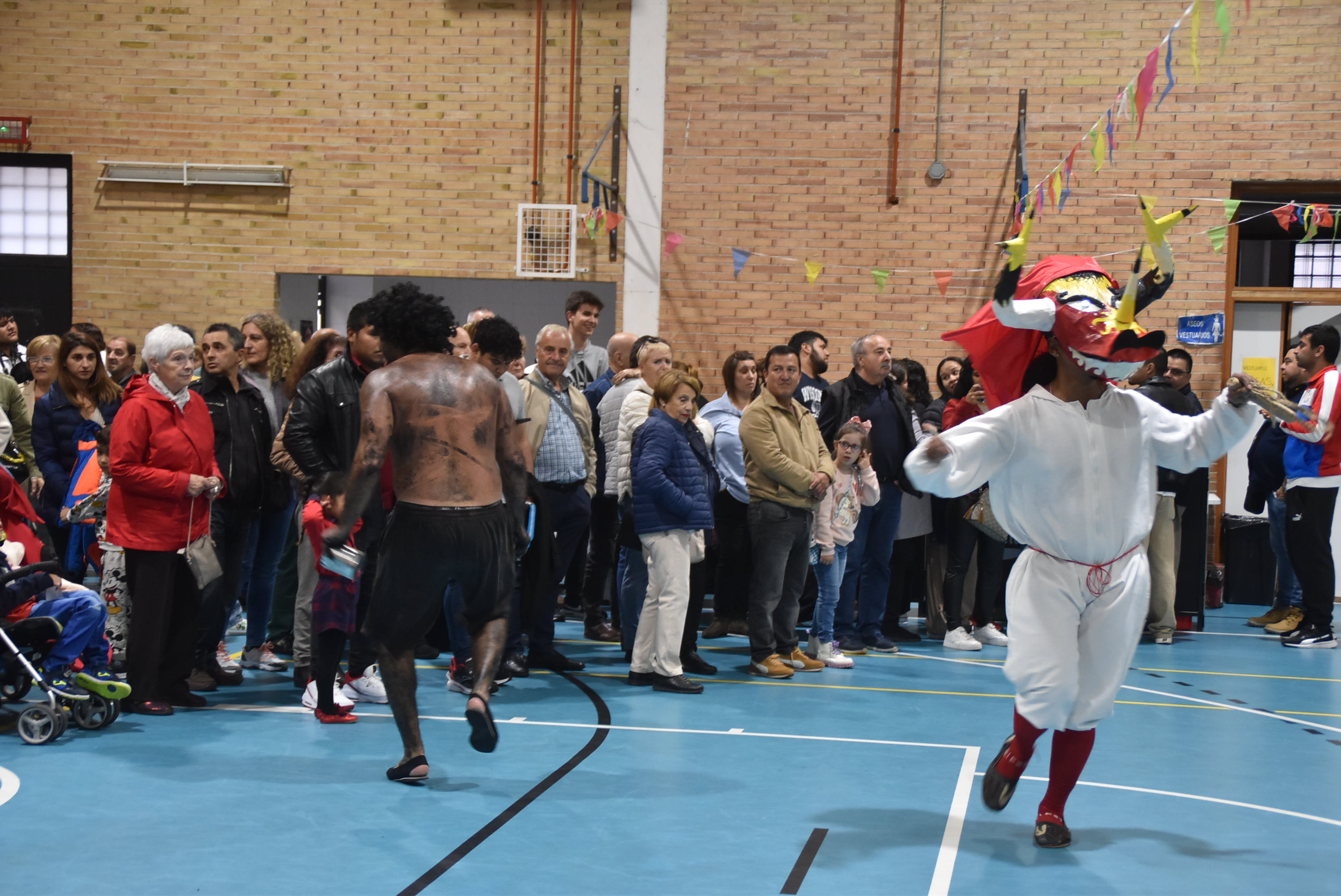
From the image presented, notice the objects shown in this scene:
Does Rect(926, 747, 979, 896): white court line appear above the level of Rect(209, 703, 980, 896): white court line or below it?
above

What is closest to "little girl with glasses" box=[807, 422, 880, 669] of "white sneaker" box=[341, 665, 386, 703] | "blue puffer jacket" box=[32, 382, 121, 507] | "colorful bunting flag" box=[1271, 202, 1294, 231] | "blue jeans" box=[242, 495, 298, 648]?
"white sneaker" box=[341, 665, 386, 703]

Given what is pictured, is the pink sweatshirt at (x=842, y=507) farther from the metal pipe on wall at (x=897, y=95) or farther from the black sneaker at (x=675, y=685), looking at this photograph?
the metal pipe on wall at (x=897, y=95)

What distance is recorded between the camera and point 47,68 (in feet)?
35.4

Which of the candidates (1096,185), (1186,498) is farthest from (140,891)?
(1096,185)

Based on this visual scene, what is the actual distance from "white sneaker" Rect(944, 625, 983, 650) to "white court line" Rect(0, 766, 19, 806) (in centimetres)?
540

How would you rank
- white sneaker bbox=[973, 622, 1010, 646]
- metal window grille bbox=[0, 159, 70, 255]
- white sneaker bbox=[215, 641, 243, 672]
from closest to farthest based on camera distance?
white sneaker bbox=[215, 641, 243, 672]
white sneaker bbox=[973, 622, 1010, 646]
metal window grille bbox=[0, 159, 70, 255]

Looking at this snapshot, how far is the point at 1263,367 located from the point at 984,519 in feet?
15.7

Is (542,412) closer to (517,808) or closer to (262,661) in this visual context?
(262,661)

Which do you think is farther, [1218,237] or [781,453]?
[1218,237]

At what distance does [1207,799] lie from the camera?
4555 millimetres

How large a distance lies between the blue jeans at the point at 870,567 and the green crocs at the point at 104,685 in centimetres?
405

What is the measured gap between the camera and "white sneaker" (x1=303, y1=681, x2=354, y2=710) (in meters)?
5.41

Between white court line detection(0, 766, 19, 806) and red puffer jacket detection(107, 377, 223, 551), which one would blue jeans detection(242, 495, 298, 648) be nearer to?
red puffer jacket detection(107, 377, 223, 551)

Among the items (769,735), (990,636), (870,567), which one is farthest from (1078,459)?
(990,636)
